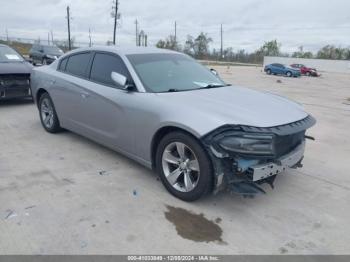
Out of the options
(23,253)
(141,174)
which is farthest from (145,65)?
(23,253)

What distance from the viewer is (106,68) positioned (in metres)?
4.89

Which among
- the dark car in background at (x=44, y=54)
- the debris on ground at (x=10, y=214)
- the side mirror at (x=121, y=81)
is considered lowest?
the debris on ground at (x=10, y=214)

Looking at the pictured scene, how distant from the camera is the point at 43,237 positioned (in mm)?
3070

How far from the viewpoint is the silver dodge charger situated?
135 inches

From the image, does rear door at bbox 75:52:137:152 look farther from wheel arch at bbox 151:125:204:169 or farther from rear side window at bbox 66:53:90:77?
wheel arch at bbox 151:125:204:169

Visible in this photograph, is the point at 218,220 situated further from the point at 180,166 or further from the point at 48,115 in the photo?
the point at 48,115

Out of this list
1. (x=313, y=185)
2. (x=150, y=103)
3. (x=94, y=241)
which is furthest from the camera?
(x=313, y=185)

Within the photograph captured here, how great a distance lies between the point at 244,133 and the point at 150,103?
3.95 ft

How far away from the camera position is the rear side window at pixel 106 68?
15.2 feet

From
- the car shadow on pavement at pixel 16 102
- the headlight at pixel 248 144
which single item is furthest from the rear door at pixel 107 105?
the car shadow on pavement at pixel 16 102

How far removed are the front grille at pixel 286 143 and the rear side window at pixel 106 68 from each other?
6.58ft

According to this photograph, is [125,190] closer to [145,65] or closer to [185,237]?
[185,237]

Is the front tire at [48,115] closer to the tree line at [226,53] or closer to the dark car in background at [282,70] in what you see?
the dark car in background at [282,70]

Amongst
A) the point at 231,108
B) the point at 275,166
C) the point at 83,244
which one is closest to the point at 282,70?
the point at 231,108
